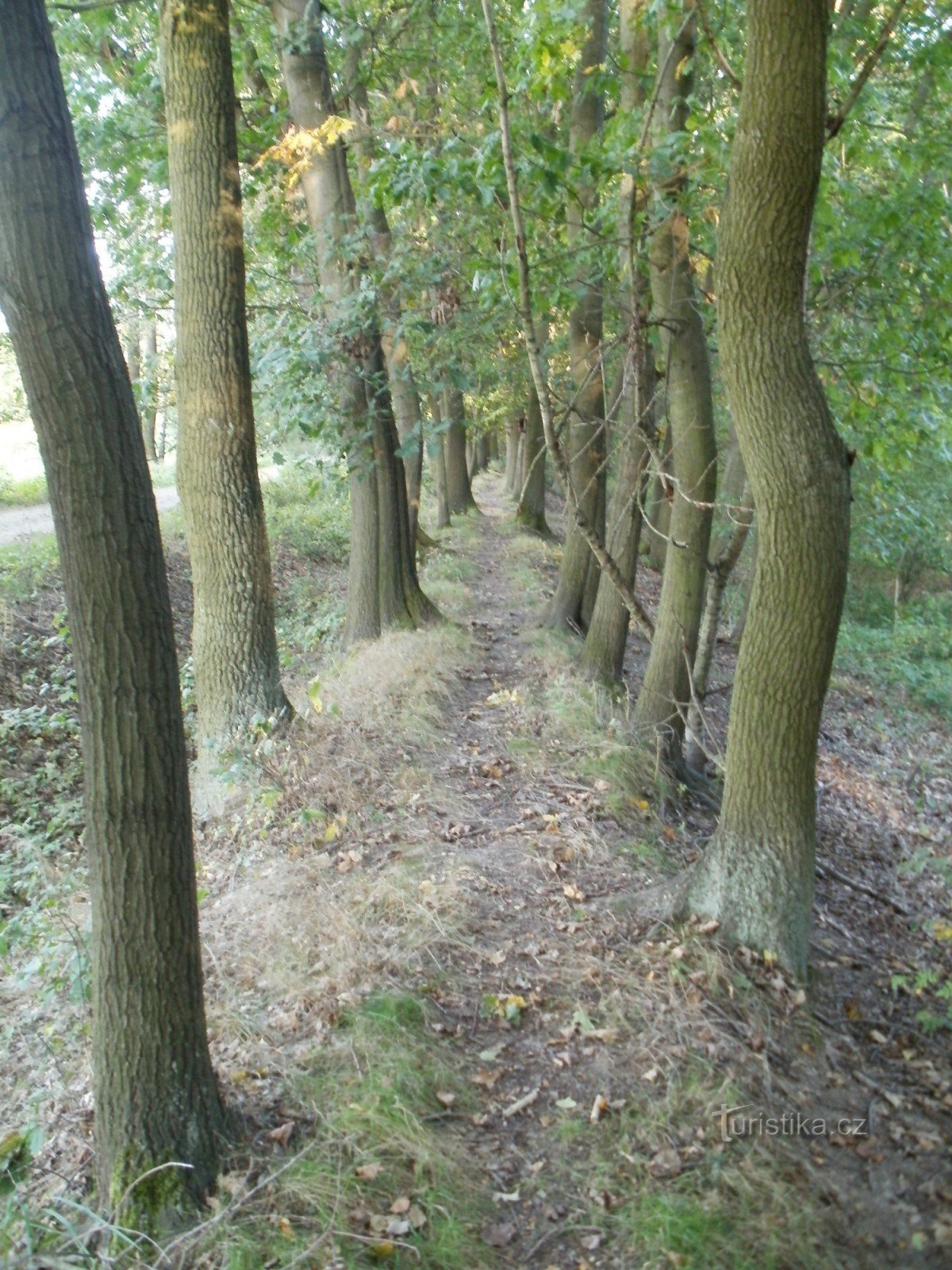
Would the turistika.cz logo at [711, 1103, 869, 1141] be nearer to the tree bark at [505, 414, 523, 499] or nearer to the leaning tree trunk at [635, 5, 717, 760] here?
the leaning tree trunk at [635, 5, 717, 760]

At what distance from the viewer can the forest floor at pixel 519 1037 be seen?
126 inches

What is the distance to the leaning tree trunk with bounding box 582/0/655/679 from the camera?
635 centimetres

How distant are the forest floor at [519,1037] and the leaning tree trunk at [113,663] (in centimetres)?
31

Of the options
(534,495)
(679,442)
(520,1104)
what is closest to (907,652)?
(534,495)

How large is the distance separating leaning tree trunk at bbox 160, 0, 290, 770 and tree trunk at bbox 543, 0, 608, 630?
11.8ft

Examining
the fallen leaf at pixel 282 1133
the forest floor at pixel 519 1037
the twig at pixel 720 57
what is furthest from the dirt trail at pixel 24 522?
the fallen leaf at pixel 282 1133

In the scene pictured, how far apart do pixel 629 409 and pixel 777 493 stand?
4.95 metres

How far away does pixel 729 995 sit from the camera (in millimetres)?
4359

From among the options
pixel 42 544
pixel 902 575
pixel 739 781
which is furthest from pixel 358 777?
pixel 902 575

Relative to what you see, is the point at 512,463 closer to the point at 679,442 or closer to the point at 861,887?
the point at 679,442

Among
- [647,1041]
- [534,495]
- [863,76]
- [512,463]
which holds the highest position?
[863,76]

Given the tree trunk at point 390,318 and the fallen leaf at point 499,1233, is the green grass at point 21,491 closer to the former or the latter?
the tree trunk at point 390,318

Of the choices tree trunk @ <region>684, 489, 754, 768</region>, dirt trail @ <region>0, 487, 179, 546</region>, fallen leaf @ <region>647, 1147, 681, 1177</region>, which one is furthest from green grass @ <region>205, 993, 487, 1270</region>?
dirt trail @ <region>0, 487, 179, 546</region>

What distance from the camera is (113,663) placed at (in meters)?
3.01
